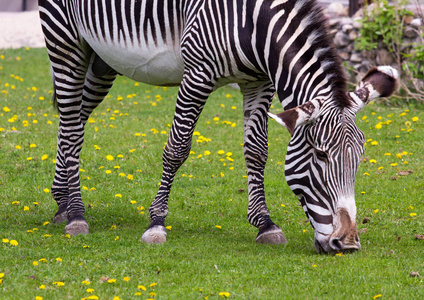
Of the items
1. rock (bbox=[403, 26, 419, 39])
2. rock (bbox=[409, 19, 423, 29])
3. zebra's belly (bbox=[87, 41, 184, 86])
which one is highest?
zebra's belly (bbox=[87, 41, 184, 86])

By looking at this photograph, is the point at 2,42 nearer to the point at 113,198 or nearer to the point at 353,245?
the point at 113,198

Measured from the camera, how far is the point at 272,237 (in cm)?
555

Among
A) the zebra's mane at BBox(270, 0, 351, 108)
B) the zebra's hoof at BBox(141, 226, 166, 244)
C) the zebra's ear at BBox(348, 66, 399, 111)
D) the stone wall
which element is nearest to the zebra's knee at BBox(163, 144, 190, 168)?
the zebra's hoof at BBox(141, 226, 166, 244)

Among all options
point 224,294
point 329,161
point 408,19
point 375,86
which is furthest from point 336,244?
point 408,19

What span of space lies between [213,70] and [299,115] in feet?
3.98

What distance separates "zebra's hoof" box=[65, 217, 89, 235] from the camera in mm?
5914

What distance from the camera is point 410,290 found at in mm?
4207

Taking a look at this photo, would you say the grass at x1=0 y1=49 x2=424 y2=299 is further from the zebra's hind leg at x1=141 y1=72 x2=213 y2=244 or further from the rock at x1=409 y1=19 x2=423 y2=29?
the rock at x1=409 y1=19 x2=423 y2=29

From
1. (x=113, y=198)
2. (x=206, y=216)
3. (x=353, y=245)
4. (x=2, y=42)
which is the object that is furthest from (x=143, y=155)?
(x=2, y=42)

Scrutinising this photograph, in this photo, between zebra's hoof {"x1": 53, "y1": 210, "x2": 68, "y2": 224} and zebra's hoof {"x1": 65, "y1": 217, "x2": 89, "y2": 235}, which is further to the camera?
zebra's hoof {"x1": 53, "y1": 210, "x2": 68, "y2": 224}

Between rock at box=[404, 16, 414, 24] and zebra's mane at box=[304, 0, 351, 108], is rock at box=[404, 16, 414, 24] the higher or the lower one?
the lower one

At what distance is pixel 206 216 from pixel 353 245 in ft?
8.11

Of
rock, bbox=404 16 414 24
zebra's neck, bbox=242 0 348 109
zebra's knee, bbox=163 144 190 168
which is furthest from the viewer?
rock, bbox=404 16 414 24

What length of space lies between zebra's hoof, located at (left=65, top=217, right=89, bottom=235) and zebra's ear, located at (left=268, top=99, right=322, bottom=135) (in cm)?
264
